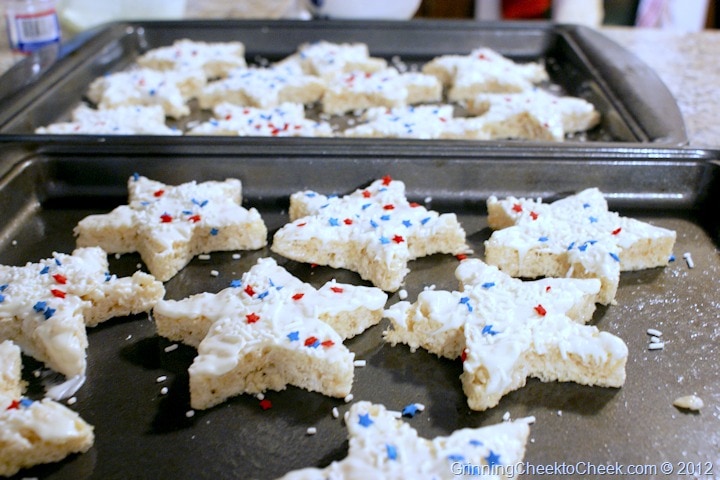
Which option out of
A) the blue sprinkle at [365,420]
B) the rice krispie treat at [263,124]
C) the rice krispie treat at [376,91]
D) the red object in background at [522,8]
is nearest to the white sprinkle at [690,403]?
the blue sprinkle at [365,420]

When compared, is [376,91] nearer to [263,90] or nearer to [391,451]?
[263,90]

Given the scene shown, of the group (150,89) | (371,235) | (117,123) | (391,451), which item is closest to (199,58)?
(150,89)

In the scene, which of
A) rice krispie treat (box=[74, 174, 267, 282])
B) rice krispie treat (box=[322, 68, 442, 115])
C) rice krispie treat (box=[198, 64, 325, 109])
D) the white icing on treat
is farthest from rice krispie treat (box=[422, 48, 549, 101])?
the white icing on treat

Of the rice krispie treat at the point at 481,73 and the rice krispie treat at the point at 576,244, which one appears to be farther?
the rice krispie treat at the point at 481,73

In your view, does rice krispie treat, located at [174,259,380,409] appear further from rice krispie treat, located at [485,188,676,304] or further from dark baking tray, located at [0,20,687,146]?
dark baking tray, located at [0,20,687,146]

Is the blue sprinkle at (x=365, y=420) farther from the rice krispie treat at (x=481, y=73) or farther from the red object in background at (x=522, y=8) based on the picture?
the red object in background at (x=522, y=8)
